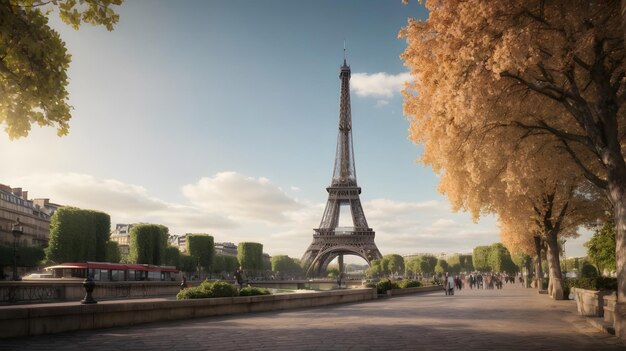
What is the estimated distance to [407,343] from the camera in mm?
12062

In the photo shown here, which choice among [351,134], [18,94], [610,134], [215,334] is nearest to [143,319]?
[215,334]

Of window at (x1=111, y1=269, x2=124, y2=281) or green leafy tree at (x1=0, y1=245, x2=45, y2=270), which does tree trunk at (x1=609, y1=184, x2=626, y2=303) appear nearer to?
window at (x1=111, y1=269, x2=124, y2=281)

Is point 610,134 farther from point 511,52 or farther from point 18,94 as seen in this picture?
point 18,94

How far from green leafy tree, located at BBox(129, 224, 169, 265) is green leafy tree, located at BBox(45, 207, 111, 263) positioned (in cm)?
793

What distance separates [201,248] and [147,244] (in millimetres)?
19059

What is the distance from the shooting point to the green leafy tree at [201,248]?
92.8m

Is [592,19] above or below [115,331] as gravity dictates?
above

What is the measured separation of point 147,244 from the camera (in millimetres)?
74938

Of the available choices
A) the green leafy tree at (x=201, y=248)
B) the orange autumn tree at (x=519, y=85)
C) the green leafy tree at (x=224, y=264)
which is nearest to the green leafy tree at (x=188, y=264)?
the green leafy tree at (x=201, y=248)

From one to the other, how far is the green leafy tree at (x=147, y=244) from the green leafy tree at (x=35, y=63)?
6674 cm

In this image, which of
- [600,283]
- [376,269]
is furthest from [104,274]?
[376,269]

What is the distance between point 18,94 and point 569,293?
3351 cm

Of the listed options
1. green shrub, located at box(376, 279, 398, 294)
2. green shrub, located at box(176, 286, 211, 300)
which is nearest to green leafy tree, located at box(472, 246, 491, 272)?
green shrub, located at box(376, 279, 398, 294)

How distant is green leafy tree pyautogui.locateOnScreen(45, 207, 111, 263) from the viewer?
61281mm
